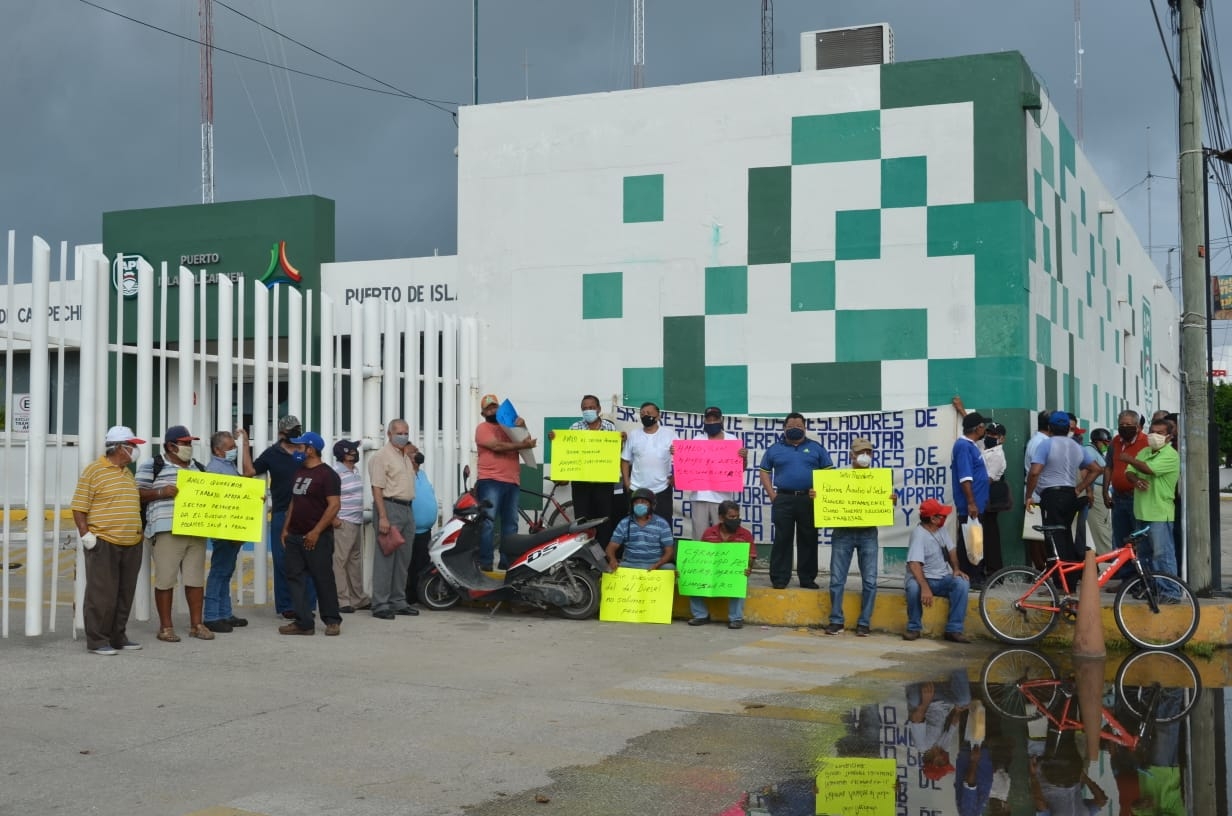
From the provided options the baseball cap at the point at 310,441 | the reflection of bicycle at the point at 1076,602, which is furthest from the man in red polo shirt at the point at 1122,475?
the baseball cap at the point at 310,441

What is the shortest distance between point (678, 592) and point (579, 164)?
582cm

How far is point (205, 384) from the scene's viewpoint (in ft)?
36.4

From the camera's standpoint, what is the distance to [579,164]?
15.2m

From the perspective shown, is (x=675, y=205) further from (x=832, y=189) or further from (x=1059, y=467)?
(x=1059, y=467)

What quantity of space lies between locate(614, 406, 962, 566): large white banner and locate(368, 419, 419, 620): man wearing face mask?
309cm

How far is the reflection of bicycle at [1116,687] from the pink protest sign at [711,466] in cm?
331

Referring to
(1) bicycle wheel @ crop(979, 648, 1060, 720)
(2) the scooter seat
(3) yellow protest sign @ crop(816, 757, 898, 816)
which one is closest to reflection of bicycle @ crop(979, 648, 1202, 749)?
(1) bicycle wheel @ crop(979, 648, 1060, 720)

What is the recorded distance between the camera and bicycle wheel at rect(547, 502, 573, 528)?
46.4ft

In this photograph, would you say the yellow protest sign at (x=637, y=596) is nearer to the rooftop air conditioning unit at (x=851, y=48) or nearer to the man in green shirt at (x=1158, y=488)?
the man in green shirt at (x=1158, y=488)

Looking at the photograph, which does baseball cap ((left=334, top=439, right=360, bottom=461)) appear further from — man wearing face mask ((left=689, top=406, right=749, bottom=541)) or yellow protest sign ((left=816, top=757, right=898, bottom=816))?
yellow protest sign ((left=816, top=757, right=898, bottom=816))

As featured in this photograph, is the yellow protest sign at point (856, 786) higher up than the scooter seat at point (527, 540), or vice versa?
the scooter seat at point (527, 540)

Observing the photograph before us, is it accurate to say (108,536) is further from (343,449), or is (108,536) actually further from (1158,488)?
(1158,488)

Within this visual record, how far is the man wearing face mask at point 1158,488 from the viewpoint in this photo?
451 inches

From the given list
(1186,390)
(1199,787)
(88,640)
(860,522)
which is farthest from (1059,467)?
(88,640)
